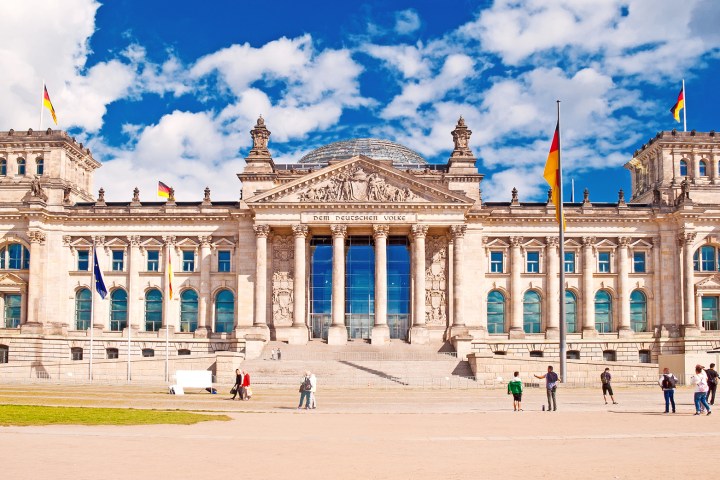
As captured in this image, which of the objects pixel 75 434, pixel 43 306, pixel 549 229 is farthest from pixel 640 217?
pixel 75 434

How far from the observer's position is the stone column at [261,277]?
78.9 meters

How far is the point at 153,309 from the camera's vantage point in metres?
84.7

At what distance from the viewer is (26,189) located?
284ft

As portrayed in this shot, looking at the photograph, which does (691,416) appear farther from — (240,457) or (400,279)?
(400,279)

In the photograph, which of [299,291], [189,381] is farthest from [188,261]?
[189,381]

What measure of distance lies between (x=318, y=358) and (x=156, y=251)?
2364 cm

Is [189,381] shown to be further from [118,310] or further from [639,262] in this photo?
[639,262]

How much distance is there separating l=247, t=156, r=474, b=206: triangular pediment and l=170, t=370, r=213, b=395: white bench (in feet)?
99.0

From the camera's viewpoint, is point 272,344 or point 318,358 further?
point 272,344

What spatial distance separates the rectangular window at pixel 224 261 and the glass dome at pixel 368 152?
1406 centimetres

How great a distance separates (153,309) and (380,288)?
2400cm

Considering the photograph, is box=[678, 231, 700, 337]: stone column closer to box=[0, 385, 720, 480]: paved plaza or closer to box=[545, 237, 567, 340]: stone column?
box=[545, 237, 567, 340]: stone column

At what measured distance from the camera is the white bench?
49.5 meters

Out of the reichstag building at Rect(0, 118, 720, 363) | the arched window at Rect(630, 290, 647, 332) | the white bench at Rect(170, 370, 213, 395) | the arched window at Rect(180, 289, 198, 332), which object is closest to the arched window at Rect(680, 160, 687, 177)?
the reichstag building at Rect(0, 118, 720, 363)
